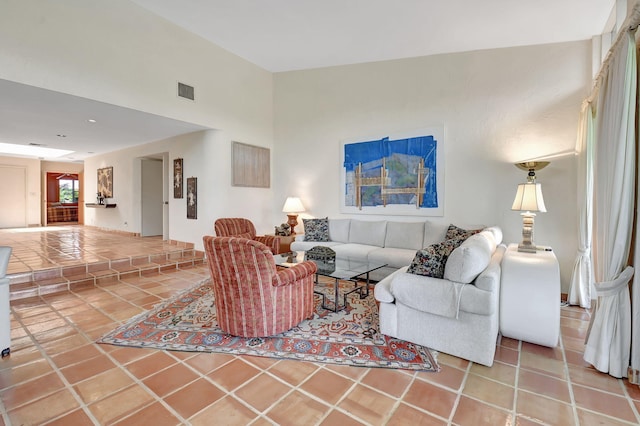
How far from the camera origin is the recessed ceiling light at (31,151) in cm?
797

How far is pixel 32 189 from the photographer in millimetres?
9531

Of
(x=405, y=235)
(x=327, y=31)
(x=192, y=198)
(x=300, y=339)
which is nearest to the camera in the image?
(x=300, y=339)

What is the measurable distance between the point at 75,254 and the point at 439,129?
6.28 metres

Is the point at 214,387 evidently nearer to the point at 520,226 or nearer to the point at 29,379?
the point at 29,379

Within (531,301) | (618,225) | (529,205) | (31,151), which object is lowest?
(531,301)

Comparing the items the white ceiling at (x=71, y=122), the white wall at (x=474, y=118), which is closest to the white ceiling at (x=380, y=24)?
the white wall at (x=474, y=118)

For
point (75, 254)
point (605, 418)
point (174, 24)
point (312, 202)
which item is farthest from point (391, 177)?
point (75, 254)

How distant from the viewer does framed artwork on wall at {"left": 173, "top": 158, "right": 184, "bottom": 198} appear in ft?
19.6

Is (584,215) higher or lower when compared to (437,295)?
higher

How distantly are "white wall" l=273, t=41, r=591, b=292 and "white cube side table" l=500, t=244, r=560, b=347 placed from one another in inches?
68.5

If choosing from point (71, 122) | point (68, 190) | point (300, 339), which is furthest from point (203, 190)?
point (68, 190)

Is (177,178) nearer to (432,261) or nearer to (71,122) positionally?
(71,122)

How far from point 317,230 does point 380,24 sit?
322cm

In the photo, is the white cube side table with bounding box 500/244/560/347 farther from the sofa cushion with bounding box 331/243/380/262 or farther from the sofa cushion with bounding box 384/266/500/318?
the sofa cushion with bounding box 331/243/380/262
